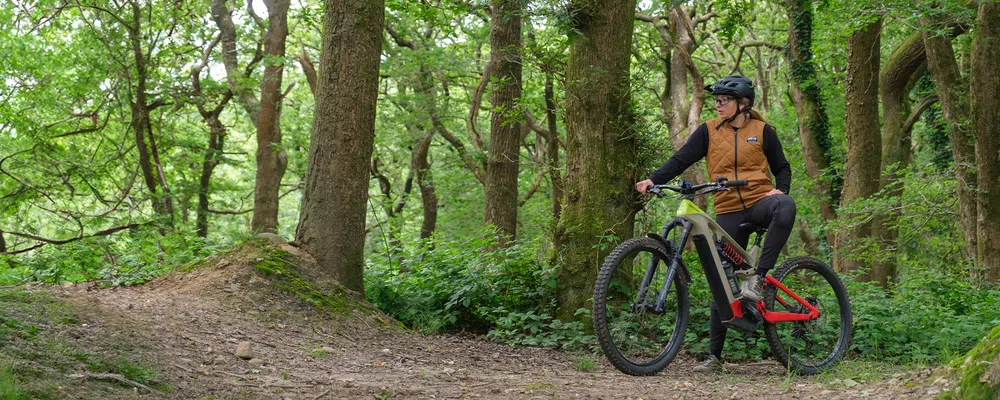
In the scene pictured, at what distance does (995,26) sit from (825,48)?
16.5 ft

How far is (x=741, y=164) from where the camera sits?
5488 millimetres

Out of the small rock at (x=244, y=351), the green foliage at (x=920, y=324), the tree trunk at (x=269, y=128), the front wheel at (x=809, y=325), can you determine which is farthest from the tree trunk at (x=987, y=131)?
the tree trunk at (x=269, y=128)

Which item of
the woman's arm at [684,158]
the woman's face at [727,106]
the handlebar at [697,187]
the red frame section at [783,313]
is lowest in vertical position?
the red frame section at [783,313]

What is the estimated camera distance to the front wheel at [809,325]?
5715 mm

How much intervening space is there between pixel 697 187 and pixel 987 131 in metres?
7.13

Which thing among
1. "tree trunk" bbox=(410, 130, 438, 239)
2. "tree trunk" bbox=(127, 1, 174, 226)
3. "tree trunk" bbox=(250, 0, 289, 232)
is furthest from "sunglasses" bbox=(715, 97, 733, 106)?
"tree trunk" bbox=(410, 130, 438, 239)

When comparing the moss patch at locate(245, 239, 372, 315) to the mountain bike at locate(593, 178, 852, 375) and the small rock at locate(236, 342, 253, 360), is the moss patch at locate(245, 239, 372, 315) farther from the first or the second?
the mountain bike at locate(593, 178, 852, 375)

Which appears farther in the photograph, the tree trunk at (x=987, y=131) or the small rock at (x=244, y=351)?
the tree trunk at (x=987, y=131)

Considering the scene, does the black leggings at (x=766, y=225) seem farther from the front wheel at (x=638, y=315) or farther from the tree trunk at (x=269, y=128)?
the tree trunk at (x=269, y=128)

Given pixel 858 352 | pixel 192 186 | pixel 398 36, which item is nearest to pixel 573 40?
pixel 858 352

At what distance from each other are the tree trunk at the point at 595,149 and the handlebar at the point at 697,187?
5.43 ft

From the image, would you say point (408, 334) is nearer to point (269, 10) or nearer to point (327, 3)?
point (327, 3)

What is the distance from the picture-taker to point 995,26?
9.85 metres

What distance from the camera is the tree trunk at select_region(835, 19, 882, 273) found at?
496 inches
